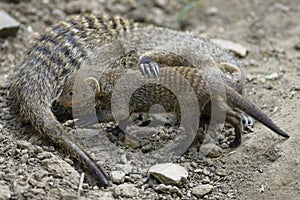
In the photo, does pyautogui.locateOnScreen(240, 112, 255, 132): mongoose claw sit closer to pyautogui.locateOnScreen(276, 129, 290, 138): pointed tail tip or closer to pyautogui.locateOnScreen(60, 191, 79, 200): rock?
pyautogui.locateOnScreen(276, 129, 290, 138): pointed tail tip

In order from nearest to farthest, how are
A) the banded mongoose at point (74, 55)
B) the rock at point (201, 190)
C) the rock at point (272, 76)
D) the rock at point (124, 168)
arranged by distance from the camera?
the rock at point (201, 190)
the rock at point (124, 168)
the banded mongoose at point (74, 55)
the rock at point (272, 76)

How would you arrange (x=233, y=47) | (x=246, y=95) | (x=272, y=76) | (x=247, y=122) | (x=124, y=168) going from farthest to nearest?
(x=233, y=47) → (x=272, y=76) → (x=246, y=95) → (x=247, y=122) → (x=124, y=168)

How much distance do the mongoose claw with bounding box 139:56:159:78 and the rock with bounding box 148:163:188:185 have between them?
2.26 feet

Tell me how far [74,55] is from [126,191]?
1166 mm

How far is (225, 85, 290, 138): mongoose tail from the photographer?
2.87 m

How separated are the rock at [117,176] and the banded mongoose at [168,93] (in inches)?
19.6

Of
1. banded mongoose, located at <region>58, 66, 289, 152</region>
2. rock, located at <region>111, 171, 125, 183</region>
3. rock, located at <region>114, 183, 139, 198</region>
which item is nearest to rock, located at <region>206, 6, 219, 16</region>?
banded mongoose, located at <region>58, 66, 289, 152</region>

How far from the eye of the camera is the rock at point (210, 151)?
306cm

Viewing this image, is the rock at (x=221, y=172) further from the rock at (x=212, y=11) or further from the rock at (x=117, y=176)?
the rock at (x=212, y=11)

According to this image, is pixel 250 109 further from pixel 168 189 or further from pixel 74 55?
pixel 74 55

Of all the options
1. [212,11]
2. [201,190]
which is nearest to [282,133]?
[201,190]

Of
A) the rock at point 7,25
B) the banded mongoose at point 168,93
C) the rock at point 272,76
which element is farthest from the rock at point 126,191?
the rock at point 7,25

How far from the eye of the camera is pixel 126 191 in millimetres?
2645

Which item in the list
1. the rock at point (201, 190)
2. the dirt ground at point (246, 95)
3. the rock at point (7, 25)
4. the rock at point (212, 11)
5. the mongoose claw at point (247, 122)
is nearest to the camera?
the dirt ground at point (246, 95)
